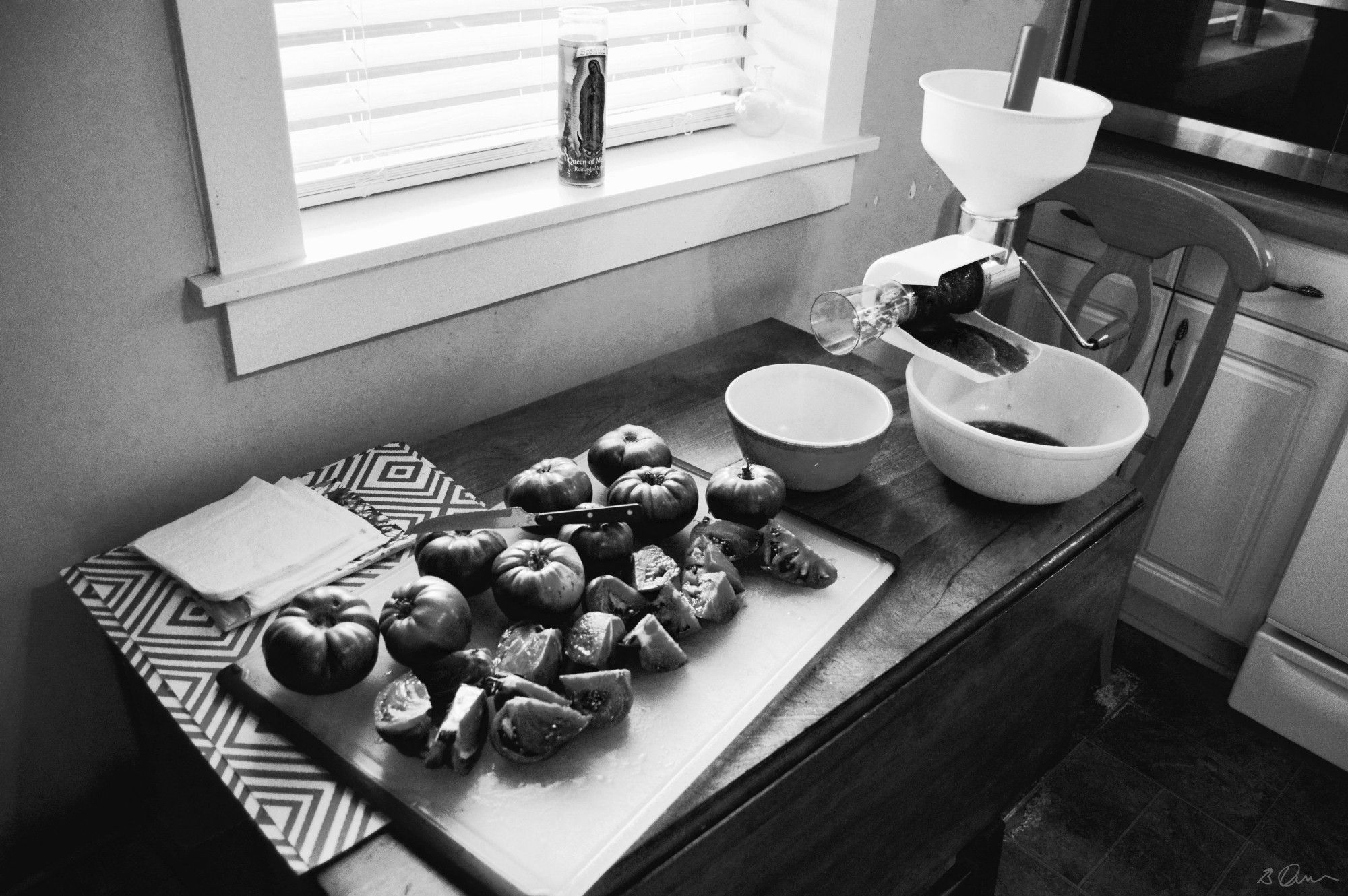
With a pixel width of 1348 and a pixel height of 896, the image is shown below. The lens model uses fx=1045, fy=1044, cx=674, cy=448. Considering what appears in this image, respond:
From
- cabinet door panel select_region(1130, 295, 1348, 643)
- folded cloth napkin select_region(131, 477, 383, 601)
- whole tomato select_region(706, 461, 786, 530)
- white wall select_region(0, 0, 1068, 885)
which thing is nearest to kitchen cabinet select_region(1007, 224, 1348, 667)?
cabinet door panel select_region(1130, 295, 1348, 643)

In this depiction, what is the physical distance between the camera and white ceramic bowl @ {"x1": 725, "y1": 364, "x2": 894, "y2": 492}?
3.77 feet

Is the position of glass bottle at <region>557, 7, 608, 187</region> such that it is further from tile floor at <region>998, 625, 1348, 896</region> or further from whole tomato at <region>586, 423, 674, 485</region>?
tile floor at <region>998, 625, 1348, 896</region>

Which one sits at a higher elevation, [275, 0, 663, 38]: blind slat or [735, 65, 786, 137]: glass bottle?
[275, 0, 663, 38]: blind slat

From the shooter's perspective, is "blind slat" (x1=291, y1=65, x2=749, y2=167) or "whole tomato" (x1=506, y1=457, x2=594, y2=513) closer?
"whole tomato" (x1=506, y1=457, x2=594, y2=513)

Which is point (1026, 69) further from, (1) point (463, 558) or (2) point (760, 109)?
(1) point (463, 558)

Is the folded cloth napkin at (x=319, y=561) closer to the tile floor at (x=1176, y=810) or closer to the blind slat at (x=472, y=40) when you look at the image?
the blind slat at (x=472, y=40)

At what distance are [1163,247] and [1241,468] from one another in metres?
0.48

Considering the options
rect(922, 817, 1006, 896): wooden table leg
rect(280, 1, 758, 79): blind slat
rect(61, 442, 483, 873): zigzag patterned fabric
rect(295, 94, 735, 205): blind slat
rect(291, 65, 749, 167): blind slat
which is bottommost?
rect(922, 817, 1006, 896): wooden table leg

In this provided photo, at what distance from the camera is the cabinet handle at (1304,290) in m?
1.71

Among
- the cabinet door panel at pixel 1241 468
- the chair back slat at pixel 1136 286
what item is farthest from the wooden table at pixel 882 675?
the cabinet door panel at pixel 1241 468

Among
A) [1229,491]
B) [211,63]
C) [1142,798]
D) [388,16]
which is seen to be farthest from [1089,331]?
[211,63]

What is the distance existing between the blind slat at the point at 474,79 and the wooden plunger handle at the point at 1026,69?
1.84ft

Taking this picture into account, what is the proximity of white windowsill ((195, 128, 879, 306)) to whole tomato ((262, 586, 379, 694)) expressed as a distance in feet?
1.17

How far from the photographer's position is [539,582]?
0.90 meters
